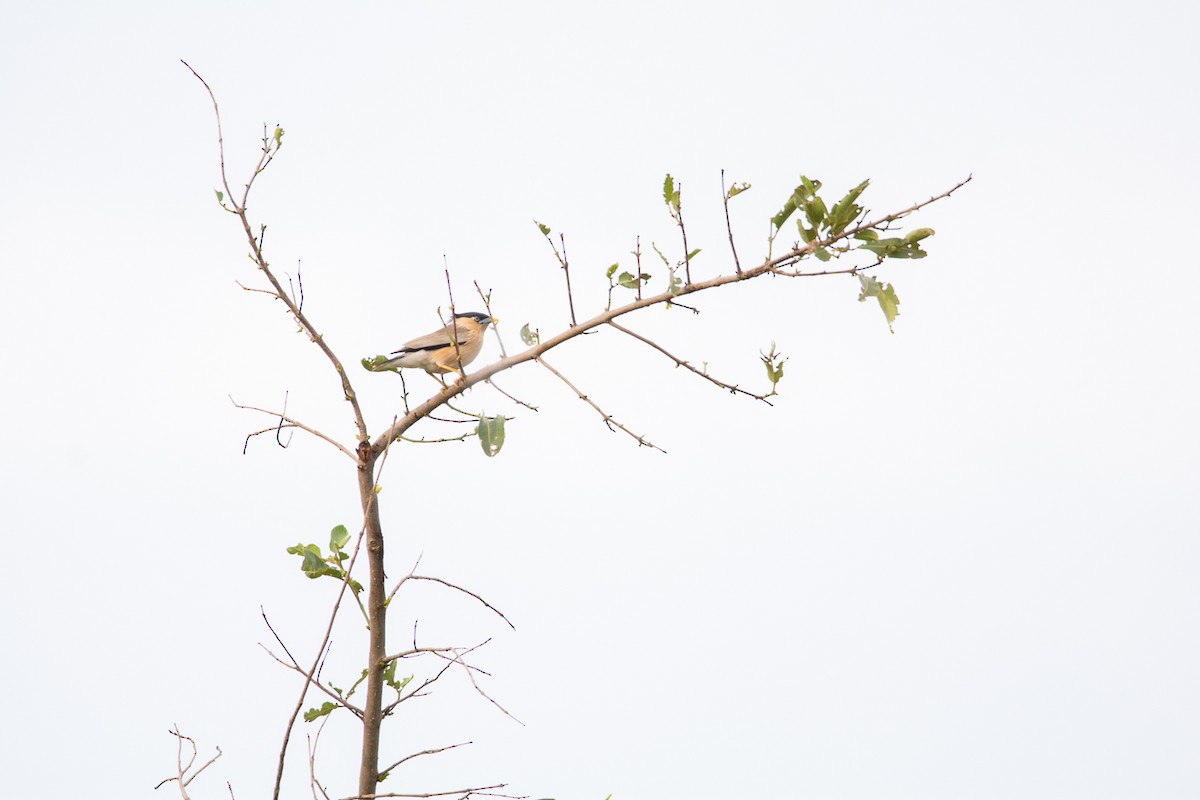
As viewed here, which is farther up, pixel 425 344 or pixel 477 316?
pixel 477 316

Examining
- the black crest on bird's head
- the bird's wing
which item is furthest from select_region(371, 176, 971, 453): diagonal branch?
the black crest on bird's head

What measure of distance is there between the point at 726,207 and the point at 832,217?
322 millimetres

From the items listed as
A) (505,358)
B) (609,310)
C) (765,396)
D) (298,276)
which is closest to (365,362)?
(298,276)

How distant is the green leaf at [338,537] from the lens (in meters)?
4.35

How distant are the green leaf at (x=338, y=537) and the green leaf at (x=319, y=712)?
1.82ft

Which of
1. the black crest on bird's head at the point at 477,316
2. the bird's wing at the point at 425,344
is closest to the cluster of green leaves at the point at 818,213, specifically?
the bird's wing at the point at 425,344

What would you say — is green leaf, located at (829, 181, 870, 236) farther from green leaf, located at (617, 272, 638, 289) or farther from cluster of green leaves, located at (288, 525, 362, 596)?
cluster of green leaves, located at (288, 525, 362, 596)

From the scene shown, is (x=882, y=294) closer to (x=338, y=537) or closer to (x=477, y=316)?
(x=338, y=537)

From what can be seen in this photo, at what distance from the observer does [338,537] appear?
435cm

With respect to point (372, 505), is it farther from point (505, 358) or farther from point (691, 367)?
point (691, 367)

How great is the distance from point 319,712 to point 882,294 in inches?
96.1

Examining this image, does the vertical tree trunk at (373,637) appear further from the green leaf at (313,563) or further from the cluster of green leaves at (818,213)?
the cluster of green leaves at (818,213)

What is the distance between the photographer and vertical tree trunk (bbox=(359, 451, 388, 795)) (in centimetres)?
420

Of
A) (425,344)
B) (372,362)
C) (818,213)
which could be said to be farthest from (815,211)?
(425,344)
